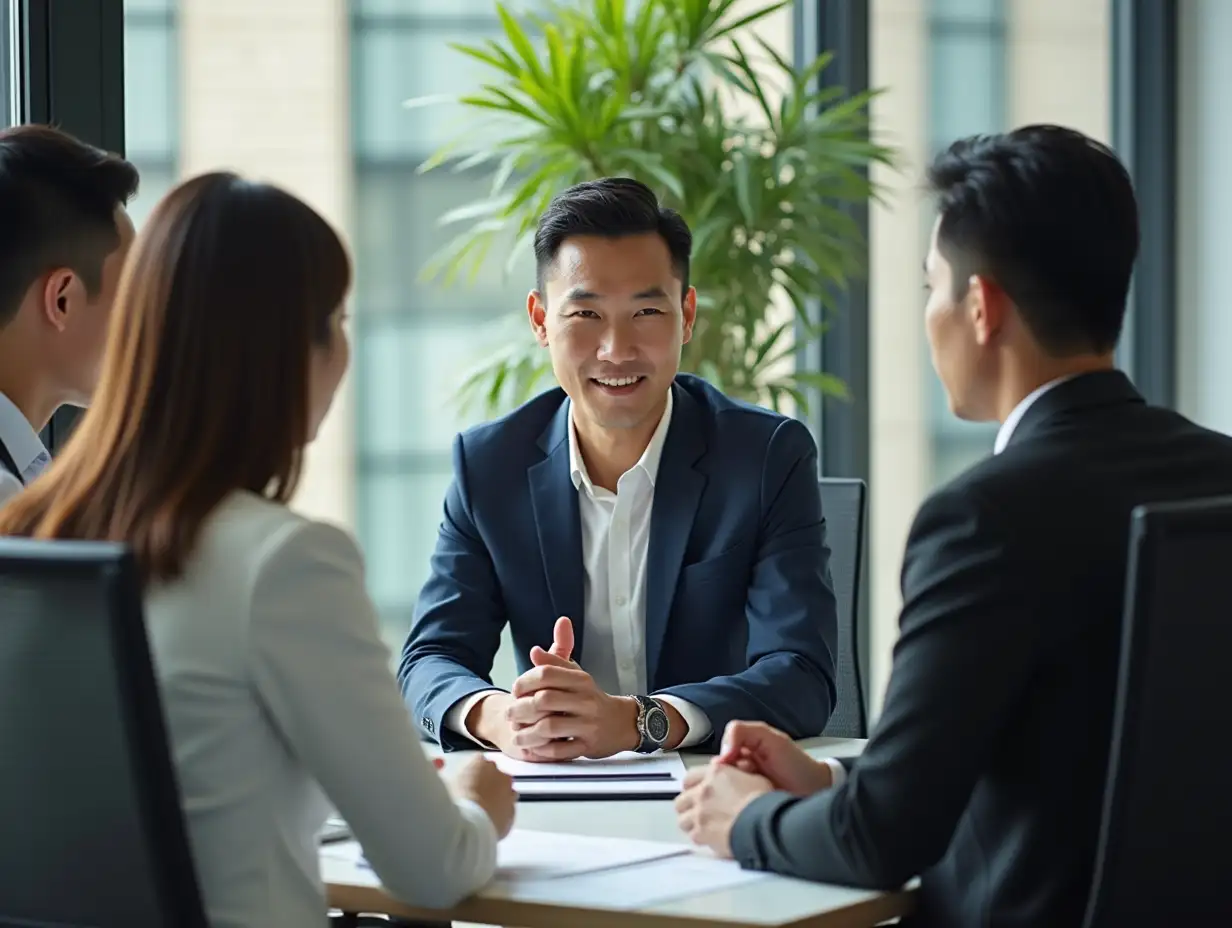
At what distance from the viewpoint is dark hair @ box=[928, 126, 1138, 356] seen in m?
1.74

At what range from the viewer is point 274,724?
1556 mm

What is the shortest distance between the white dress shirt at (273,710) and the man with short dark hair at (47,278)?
0.78 metres

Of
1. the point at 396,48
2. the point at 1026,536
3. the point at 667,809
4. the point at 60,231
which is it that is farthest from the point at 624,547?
the point at 396,48

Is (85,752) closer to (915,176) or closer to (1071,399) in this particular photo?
(1071,399)

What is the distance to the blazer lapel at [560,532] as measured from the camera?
2.79 meters

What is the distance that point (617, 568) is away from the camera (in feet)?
9.25

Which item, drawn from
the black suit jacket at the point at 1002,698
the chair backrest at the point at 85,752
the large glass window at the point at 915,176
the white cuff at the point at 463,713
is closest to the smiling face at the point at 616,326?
the white cuff at the point at 463,713

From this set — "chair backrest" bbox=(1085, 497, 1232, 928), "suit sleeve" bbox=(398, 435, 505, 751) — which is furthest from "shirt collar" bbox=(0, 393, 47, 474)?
"chair backrest" bbox=(1085, 497, 1232, 928)

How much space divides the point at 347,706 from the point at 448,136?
10.5 ft

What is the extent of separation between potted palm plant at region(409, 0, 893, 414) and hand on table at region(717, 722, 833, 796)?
219 centimetres

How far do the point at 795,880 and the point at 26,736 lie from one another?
81 centimetres

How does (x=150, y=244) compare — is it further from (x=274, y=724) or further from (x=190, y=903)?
(x=190, y=903)

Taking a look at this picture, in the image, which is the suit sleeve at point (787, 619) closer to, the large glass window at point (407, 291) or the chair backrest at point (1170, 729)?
the chair backrest at point (1170, 729)

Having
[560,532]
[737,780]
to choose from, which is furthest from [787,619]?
[737,780]
